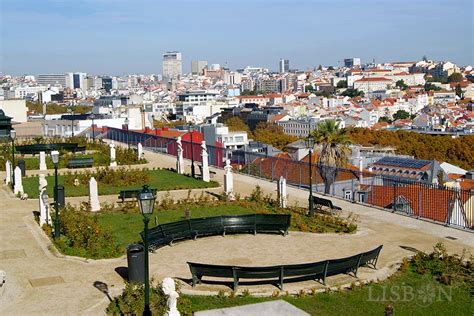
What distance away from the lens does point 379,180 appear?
21.9 m

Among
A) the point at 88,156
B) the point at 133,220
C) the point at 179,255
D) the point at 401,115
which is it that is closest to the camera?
the point at 179,255

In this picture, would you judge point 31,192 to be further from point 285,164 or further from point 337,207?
point 337,207

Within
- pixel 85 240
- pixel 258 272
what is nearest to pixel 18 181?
pixel 85 240

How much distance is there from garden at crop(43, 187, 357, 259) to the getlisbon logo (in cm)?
507

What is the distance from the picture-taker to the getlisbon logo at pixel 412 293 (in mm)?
12000

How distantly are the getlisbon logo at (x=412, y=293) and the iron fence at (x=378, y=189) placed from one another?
232 inches

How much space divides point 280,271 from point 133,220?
818 centimetres

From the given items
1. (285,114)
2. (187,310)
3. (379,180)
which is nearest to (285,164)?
(379,180)

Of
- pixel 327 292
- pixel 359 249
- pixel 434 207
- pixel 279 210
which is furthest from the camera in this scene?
pixel 279 210

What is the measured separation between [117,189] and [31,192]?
3.33 m

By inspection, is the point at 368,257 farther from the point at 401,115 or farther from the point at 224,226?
the point at 401,115

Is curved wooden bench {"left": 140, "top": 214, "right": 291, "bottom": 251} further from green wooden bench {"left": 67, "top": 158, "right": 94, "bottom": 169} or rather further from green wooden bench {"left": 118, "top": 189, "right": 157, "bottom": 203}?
green wooden bench {"left": 67, "top": 158, "right": 94, "bottom": 169}

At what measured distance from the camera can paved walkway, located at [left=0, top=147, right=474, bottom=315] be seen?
40.4ft

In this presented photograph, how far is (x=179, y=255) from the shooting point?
1531 centimetres
